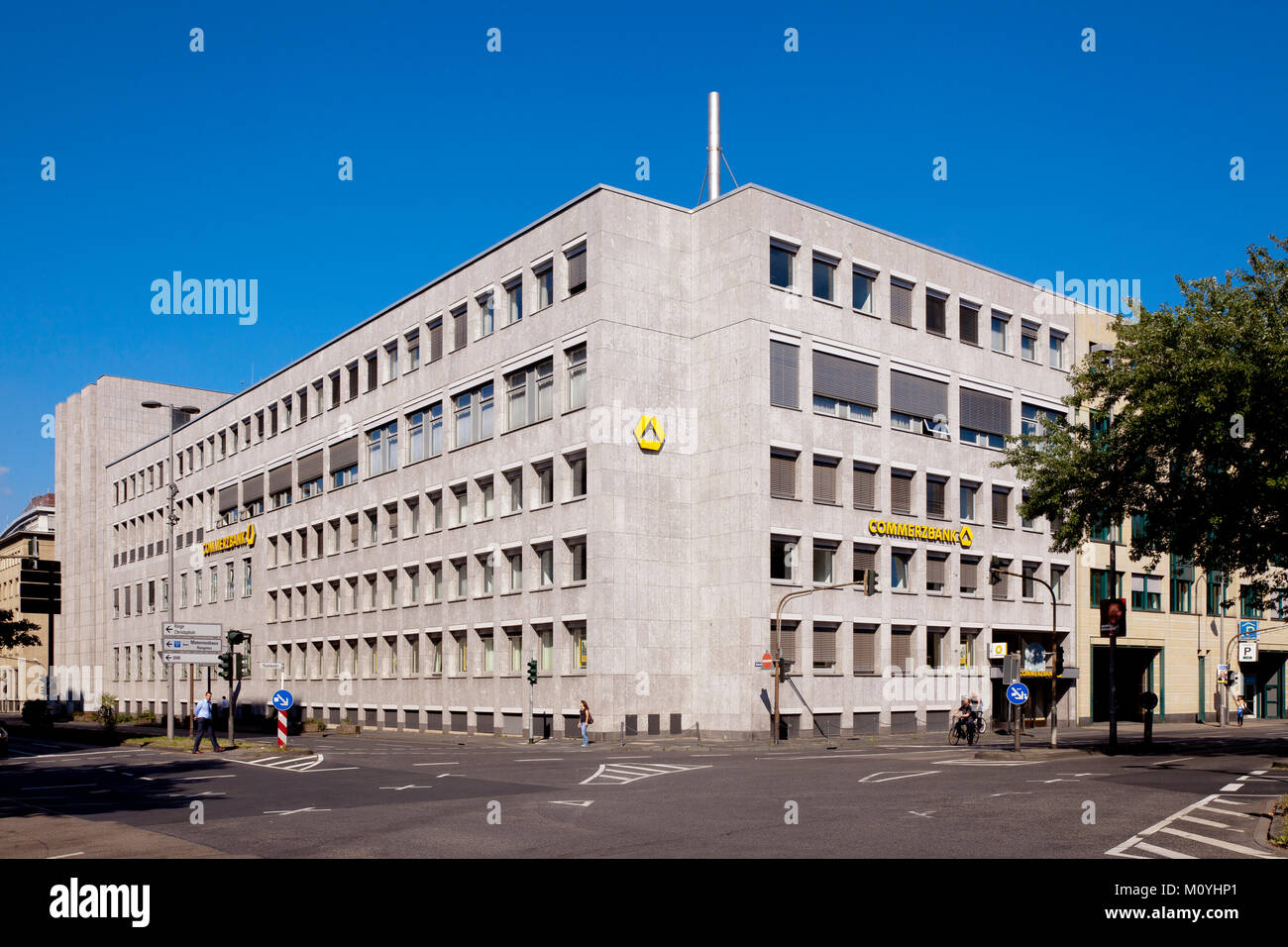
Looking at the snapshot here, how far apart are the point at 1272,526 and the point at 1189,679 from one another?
1602 inches

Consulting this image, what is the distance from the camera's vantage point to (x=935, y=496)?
181 ft

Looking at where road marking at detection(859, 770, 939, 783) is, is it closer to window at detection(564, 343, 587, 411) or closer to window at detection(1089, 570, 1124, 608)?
window at detection(564, 343, 587, 411)

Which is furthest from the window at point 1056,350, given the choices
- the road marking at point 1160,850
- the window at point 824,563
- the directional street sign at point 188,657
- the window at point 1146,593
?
the road marking at point 1160,850

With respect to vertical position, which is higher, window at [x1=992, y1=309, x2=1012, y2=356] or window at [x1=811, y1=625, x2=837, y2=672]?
window at [x1=992, y1=309, x2=1012, y2=356]

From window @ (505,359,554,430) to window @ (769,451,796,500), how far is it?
9448mm

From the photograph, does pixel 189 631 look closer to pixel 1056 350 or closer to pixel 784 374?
pixel 784 374

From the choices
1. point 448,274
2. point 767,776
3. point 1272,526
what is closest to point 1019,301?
point 448,274

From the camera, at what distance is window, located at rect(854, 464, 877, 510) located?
5179cm

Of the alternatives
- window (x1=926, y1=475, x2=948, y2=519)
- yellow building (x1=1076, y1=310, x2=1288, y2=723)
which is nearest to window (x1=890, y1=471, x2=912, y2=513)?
window (x1=926, y1=475, x2=948, y2=519)

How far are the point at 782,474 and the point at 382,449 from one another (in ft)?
77.0

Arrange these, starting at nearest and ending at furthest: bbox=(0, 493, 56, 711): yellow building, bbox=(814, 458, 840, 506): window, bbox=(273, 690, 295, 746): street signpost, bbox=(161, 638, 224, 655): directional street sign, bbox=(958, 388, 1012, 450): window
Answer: bbox=(273, 690, 295, 746): street signpost → bbox=(161, 638, 224, 655): directional street sign → bbox=(814, 458, 840, 506): window → bbox=(958, 388, 1012, 450): window → bbox=(0, 493, 56, 711): yellow building

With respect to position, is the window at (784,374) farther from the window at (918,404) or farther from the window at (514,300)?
the window at (514,300)

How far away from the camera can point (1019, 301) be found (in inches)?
2375
